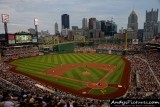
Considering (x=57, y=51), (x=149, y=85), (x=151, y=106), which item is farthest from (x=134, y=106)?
(x=57, y=51)

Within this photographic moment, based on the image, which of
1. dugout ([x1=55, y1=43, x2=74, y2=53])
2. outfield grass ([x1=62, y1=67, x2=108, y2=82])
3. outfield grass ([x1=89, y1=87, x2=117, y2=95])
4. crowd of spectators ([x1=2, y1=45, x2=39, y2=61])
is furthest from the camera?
dugout ([x1=55, y1=43, x2=74, y2=53])

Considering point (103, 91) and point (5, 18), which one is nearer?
point (103, 91)

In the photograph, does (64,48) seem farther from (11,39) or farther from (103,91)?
(103,91)

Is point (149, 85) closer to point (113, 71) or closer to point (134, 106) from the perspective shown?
point (113, 71)

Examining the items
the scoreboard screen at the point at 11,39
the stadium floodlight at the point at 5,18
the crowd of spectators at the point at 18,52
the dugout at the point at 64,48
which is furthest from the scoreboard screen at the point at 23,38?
the dugout at the point at 64,48

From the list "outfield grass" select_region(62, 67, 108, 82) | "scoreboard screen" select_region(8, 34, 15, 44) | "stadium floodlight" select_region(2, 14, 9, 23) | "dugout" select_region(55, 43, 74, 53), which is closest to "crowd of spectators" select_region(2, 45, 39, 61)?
"scoreboard screen" select_region(8, 34, 15, 44)

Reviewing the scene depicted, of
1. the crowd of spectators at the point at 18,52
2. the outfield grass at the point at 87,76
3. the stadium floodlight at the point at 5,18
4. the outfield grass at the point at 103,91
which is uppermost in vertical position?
the stadium floodlight at the point at 5,18

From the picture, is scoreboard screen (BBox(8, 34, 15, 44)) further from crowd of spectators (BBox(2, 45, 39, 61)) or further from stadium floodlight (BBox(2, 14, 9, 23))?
stadium floodlight (BBox(2, 14, 9, 23))

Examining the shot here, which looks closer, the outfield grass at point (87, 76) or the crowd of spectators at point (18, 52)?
the outfield grass at point (87, 76)

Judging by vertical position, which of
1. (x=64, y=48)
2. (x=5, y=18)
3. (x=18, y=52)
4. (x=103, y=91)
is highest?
(x=5, y=18)

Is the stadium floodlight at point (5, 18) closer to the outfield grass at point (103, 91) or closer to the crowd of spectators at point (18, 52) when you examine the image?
the crowd of spectators at point (18, 52)

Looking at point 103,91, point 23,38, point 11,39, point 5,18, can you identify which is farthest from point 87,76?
point 5,18
